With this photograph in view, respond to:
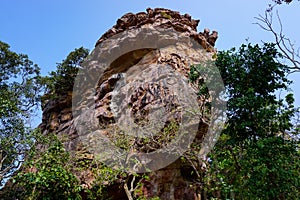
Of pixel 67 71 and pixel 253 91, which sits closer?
pixel 253 91

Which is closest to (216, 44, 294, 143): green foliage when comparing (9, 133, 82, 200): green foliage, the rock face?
the rock face

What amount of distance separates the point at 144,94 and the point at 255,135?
6.20 meters

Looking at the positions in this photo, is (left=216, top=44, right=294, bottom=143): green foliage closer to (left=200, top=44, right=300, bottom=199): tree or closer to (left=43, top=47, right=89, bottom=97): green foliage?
(left=200, top=44, right=300, bottom=199): tree

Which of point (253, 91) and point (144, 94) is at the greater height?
point (144, 94)

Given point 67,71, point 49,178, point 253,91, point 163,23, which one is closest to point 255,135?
point 253,91

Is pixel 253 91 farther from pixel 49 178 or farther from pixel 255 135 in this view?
pixel 49 178

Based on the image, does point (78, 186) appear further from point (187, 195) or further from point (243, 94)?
point (243, 94)

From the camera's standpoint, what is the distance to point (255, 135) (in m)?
6.43

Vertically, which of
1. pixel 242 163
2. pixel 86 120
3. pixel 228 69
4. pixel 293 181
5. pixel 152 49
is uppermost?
pixel 152 49

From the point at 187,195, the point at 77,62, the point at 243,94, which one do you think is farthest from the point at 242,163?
the point at 77,62

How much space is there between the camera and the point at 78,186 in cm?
858

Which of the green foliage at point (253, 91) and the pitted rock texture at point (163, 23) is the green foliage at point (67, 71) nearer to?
the pitted rock texture at point (163, 23)

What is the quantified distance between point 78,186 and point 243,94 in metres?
5.83

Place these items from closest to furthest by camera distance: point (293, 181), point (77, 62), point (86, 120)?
point (293, 181) < point (86, 120) < point (77, 62)
